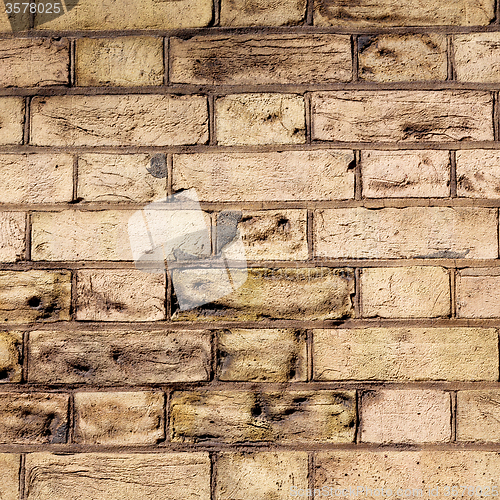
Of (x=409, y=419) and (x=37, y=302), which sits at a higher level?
(x=37, y=302)

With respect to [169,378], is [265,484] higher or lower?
lower

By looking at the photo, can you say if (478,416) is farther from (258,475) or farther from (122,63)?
(122,63)

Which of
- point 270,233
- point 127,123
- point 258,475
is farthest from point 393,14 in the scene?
point 258,475

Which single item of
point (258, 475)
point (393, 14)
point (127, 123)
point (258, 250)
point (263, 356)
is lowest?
point (258, 475)

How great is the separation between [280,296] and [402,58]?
2.63 feet

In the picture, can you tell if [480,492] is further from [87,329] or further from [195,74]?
[195,74]

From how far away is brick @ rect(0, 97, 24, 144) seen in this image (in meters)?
1.15

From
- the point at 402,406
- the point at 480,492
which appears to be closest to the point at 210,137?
the point at 402,406

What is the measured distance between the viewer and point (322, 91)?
3.78 feet

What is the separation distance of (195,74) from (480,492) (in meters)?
1.49

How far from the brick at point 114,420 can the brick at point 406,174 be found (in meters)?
0.92

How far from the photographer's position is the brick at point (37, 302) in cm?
113

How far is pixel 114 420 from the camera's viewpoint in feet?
3.68

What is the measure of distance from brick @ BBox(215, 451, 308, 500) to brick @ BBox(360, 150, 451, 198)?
82 cm
